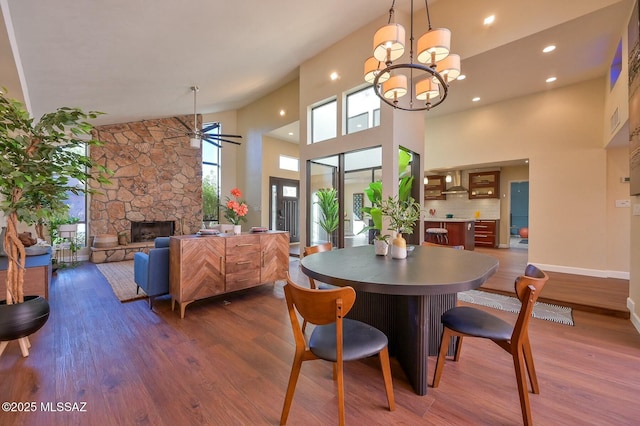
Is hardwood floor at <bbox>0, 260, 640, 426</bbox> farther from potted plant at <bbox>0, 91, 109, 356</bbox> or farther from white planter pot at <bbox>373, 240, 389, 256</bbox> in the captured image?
white planter pot at <bbox>373, 240, 389, 256</bbox>

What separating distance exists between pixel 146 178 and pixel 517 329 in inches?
326

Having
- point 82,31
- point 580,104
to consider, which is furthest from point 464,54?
point 82,31

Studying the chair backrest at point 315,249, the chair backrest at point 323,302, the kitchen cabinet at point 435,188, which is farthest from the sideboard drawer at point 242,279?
A: the kitchen cabinet at point 435,188

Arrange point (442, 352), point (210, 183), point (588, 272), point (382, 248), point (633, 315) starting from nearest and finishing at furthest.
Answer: point (442, 352), point (382, 248), point (633, 315), point (588, 272), point (210, 183)

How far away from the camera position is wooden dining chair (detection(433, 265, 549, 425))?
140cm

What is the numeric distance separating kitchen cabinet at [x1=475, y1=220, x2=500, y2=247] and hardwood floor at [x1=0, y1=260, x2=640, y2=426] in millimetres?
5182

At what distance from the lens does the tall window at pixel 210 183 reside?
26.9 ft

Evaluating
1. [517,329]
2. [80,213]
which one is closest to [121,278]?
[80,213]

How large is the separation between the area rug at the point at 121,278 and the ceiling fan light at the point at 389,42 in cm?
410

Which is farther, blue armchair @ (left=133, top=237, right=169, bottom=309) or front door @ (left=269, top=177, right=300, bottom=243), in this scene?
front door @ (left=269, top=177, right=300, bottom=243)

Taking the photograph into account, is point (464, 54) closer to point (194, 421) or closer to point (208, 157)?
point (194, 421)

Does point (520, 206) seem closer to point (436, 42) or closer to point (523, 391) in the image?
point (436, 42)

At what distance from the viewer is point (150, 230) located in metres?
7.19

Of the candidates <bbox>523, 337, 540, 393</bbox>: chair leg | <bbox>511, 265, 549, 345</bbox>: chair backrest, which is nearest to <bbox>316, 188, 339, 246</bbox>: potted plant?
<bbox>523, 337, 540, 393</bbox>: chair leg
